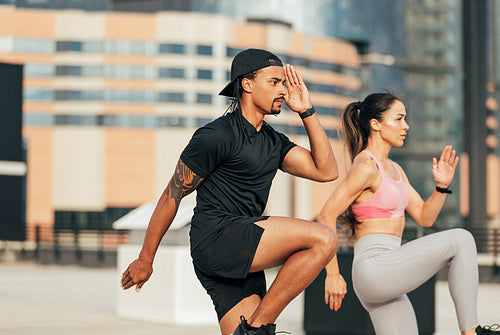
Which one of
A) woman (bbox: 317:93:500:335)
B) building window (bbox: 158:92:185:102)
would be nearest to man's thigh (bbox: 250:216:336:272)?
woman (bbox: 317:93:500:335)

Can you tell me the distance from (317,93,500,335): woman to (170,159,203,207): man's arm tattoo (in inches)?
36.5

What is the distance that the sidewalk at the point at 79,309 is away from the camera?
1011 centimetres

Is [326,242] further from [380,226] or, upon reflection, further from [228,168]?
[380,226]

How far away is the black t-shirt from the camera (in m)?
3.43

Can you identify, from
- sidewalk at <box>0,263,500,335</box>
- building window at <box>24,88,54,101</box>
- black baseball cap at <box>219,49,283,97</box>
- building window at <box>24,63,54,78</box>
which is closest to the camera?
black baseball cap at <box>219,49,283,97</box>

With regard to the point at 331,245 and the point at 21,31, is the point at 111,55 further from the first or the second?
the point at 331,245

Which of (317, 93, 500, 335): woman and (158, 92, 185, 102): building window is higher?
(317, 93, 500, 335): woman

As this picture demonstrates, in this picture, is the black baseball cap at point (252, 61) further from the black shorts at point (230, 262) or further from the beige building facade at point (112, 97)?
the beige building facade at point (112, 97)

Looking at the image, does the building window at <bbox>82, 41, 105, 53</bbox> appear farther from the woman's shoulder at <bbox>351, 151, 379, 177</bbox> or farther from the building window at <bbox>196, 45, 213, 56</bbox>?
the woman's shoulder at <bbox>351, 151, 379, 177</bbox>

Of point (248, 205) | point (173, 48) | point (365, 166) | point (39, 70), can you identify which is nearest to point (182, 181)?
point (248, 205)

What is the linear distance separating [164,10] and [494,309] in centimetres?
6159

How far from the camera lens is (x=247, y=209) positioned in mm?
3572

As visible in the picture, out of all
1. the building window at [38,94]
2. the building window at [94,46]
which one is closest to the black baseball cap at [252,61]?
the building window at [94,46]

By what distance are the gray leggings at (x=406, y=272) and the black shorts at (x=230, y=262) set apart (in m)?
0.74
